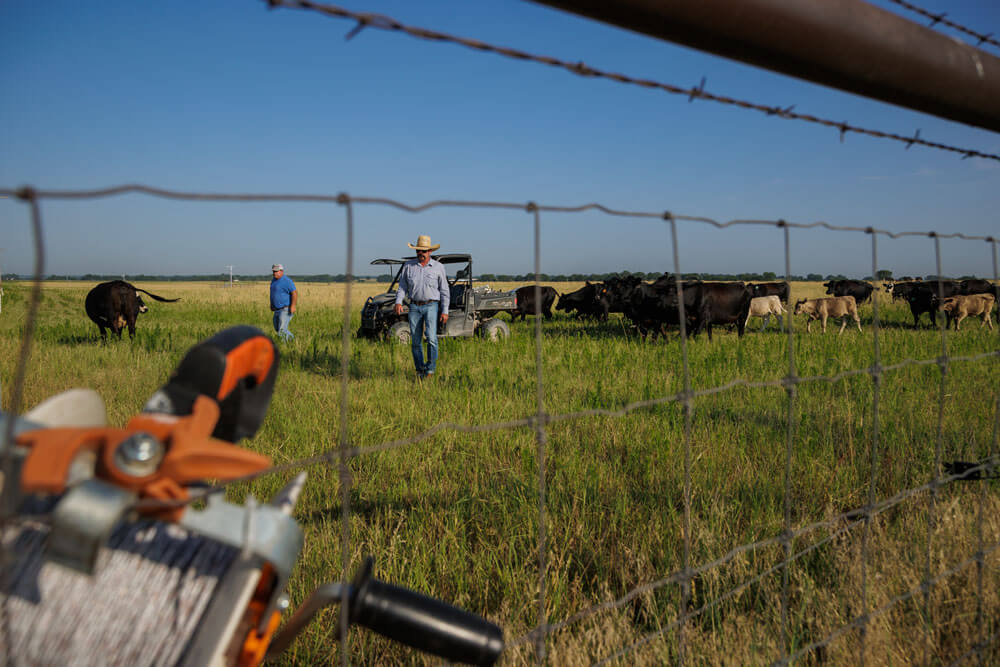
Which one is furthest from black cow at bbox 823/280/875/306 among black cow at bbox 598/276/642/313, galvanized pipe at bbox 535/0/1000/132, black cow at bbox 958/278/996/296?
galvanized pipe at bbox 535/0/1000/132

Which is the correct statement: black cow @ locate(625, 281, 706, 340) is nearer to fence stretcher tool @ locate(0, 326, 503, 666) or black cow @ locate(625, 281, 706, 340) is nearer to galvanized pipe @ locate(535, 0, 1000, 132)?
galvanized pipe @ locate(535, 0, 1000, 132)

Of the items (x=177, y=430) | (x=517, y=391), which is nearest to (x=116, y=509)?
(x=177, y=430)

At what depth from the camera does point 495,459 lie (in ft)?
10.4

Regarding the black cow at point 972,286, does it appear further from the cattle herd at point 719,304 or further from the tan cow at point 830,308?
the tan cow at point 830,308

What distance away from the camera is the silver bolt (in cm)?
56

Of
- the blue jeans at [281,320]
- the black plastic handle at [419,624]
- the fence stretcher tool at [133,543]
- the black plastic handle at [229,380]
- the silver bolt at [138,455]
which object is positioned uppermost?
the blue jeans at [281,320]

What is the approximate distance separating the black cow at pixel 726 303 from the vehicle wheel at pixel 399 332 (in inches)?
258

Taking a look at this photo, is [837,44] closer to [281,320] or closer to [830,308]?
[281,320]

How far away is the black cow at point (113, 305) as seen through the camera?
8898mm

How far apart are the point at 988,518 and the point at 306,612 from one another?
119 inches

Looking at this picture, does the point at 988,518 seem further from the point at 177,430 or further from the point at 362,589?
the point at 177,430

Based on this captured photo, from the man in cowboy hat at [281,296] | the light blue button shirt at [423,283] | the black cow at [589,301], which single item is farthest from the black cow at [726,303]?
the man in cowboy hat at [281,296]

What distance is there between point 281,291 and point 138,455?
8.52 meters

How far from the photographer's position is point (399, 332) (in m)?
9.41
